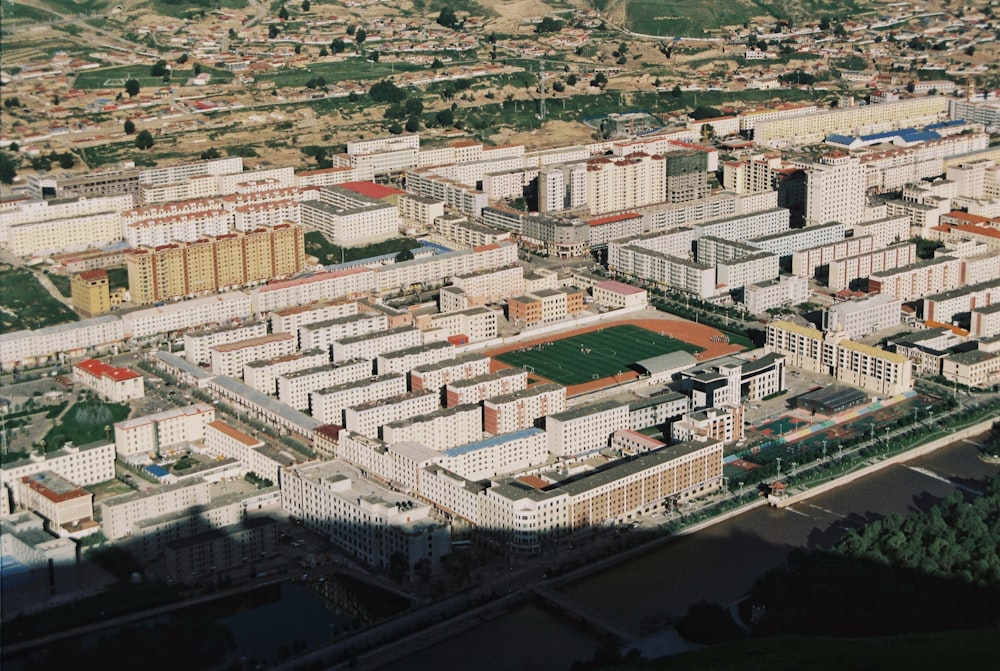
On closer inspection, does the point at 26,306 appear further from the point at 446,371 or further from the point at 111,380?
the point at 446,371

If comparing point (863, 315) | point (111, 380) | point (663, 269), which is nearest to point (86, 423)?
point (111, 380)

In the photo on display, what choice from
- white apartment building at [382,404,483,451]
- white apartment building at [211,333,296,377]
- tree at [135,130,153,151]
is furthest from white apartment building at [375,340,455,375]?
tree at [135,130,153,151]

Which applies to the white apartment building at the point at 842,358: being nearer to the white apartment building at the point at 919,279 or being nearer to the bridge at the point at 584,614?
the white apartment building at the point at 919,279

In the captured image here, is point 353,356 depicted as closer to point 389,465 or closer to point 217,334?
point 217,334

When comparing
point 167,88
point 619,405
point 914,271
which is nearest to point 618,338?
point 619,405

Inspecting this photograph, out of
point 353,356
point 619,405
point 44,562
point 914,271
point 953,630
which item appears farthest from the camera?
point 914,271

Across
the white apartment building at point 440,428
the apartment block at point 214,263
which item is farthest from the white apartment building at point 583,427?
the apartment block at point 214,263
